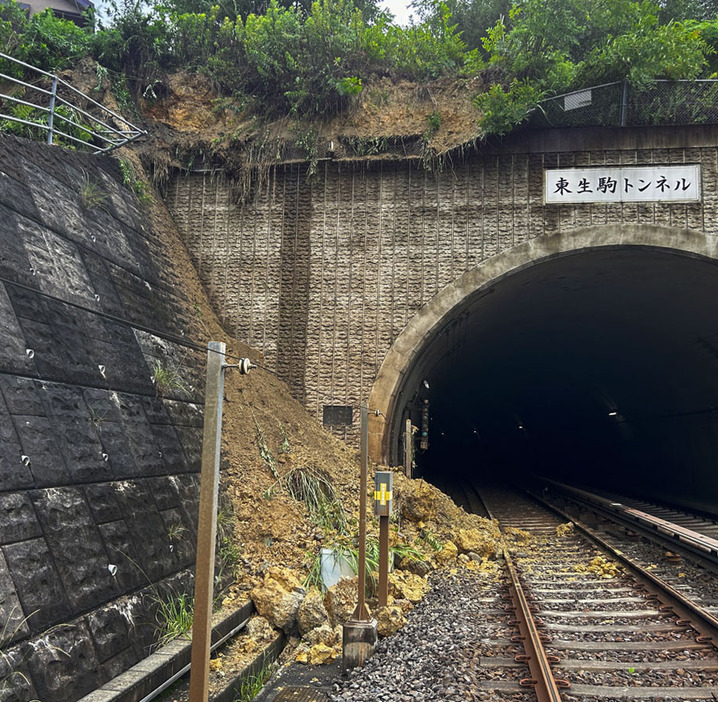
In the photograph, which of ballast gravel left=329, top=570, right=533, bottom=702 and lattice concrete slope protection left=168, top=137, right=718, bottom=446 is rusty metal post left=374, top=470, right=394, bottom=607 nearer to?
ballast gravel left=329, top=570, right=533, bottom=702

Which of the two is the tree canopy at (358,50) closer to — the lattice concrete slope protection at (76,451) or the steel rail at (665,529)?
the lattice concrete slope protection at (76,451)

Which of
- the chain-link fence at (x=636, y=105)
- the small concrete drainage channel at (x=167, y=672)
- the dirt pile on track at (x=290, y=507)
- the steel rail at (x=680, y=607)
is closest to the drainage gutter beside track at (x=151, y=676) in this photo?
the small concrete drainage channel at (x=167, y=672)

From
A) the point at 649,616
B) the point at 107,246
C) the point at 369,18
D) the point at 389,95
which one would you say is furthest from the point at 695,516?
the point at 369,18

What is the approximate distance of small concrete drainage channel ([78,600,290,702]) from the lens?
137 inches

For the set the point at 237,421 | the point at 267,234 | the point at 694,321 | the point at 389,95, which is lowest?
the point at 237,421

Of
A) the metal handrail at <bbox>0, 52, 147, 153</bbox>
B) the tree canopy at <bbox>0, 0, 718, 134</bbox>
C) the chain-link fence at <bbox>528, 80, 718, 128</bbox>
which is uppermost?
the tree canopy at <bbox>0, 0, 718, 134</bbox>

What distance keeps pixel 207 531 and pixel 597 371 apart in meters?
17.5

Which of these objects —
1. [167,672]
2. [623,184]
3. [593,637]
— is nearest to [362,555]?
[167,672]

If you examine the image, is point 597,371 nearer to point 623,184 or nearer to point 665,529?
point 623,184

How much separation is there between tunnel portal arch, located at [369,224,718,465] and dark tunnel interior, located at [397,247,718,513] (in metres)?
0.22

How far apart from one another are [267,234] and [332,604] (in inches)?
284

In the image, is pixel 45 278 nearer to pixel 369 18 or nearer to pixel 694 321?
pixel 694 321

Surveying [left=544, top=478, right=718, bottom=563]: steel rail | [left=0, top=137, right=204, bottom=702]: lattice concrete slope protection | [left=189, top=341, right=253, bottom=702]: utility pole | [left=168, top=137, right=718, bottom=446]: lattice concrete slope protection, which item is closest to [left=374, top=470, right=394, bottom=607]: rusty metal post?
[left=0, top=137, right=204, bottom=702]: lattice concrete slope protection

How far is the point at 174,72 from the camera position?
12062mm
